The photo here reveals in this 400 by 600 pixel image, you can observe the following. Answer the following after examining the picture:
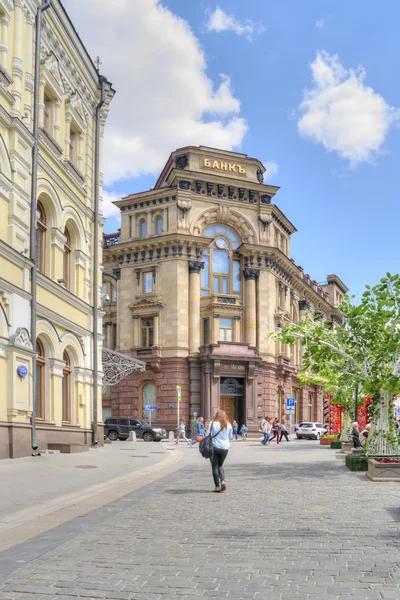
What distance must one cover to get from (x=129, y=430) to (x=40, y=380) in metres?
21.0

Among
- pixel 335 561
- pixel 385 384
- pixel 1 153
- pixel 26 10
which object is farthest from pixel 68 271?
pixel 335 561

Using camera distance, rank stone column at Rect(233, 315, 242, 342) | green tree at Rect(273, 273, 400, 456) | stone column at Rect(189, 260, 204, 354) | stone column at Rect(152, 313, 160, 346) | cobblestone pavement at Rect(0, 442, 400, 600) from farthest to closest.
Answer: stone column at Rect(233, 315, 242, 342) → stone column at Rect(152, 313, 160, 346) → stone column at Rect(189, 260, 204, 354) → green tree at Rect(273, 273, 400, 456) → cobblestone pavement at Rect(0, 442, 400, 600)

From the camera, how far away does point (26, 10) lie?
22.0 meters

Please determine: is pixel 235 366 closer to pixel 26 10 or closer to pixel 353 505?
pixel 26 10

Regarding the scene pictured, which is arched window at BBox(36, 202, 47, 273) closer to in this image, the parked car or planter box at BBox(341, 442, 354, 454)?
planter box at BBox(341, 442, 354, 454)

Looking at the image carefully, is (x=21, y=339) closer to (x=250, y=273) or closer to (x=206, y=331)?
(x=206, y=331)

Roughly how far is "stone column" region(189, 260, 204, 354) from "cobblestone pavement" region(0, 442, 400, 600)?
39380mm

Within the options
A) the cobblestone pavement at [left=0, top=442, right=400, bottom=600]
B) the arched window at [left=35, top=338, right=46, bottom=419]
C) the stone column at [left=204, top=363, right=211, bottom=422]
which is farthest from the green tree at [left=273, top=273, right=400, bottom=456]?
the stone column at [left=204, top=363, right=211, bottom=422]

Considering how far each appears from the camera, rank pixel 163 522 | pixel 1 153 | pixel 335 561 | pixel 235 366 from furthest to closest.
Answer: pixel 235 366
pixel 1 153
pixel 163 522
pixel 335 561

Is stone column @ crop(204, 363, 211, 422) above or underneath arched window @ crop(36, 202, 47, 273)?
underneath

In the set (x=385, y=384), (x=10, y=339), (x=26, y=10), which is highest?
(x=26, y=10)

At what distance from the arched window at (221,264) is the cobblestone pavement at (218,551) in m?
41.9

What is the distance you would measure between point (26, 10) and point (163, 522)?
17.7 meters

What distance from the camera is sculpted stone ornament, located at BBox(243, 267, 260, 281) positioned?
54875mm
